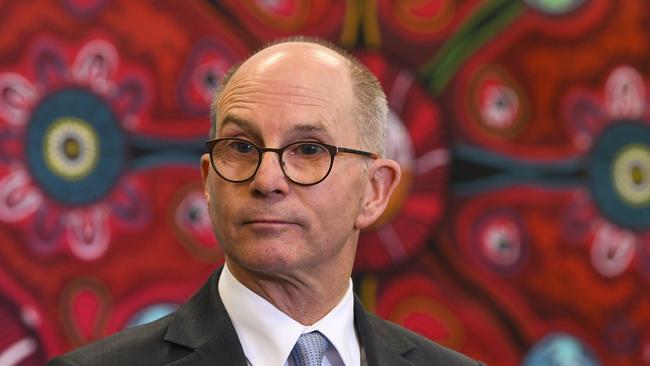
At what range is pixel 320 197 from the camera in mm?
1662

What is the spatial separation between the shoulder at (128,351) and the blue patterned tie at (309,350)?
0.17m

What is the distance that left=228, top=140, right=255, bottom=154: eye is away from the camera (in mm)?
1642

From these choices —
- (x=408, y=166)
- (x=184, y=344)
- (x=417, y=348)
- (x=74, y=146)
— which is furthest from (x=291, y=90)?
(x=408, y=166)

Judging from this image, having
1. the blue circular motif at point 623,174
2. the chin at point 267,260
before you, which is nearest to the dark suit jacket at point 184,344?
the chin at point 267,260

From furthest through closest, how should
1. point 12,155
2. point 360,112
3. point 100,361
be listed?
point 12,155, point 360,112, point 100,361

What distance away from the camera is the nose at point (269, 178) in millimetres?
1602

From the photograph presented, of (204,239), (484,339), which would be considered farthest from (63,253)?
(484,339)

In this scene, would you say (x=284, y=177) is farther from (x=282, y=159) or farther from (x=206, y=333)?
(x=206, y=333)

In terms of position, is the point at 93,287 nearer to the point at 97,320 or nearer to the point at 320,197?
the point at 97,320

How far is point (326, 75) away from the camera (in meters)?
1.72

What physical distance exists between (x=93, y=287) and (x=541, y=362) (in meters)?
1.21

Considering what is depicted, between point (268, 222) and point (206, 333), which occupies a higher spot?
point (268, 222)

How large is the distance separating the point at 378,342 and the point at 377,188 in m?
0.25

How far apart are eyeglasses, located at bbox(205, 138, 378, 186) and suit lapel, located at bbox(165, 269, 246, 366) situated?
21 cm
